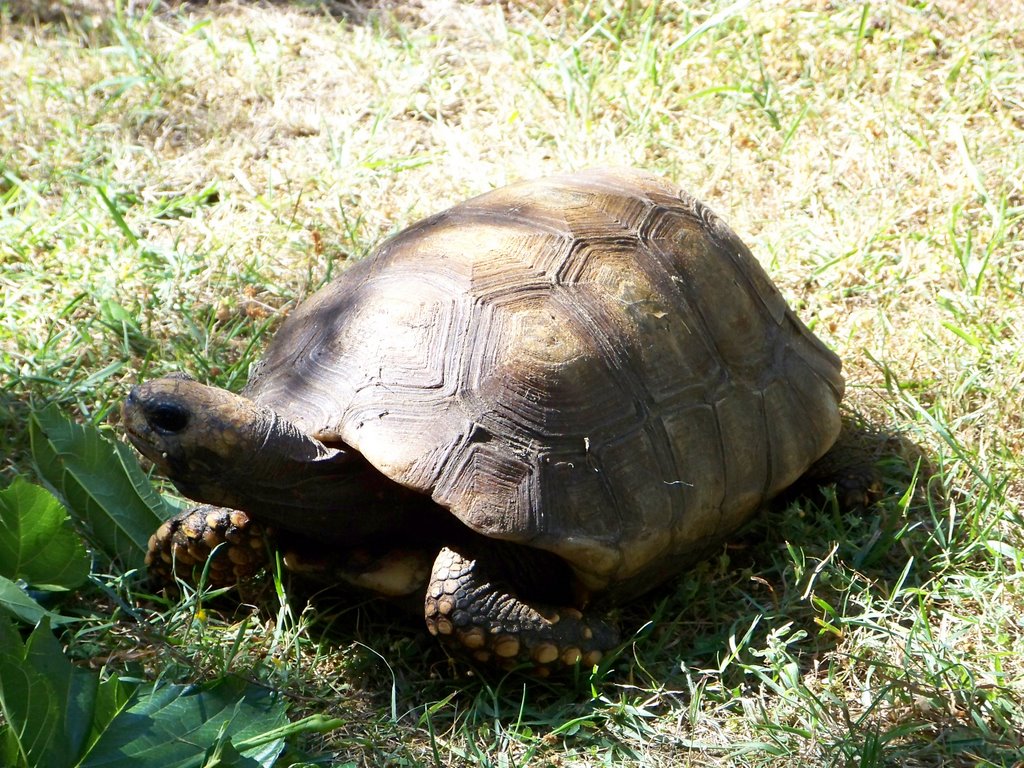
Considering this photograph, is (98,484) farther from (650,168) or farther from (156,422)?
(650,168)

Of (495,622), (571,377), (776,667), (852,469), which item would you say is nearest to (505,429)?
(571,377)

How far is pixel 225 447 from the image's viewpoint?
304 centimetres

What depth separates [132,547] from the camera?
139 inches

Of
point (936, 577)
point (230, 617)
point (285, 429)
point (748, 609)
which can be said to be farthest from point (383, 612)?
point (936, 577)

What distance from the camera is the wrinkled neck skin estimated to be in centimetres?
300

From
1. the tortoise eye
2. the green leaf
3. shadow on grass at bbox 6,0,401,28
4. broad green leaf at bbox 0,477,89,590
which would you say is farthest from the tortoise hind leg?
shadow on grass at bbox 6,0,401,28

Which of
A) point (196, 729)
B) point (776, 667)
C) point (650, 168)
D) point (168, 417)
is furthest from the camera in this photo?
point (650, 168)

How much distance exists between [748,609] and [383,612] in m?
1.10

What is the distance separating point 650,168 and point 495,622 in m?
3.03

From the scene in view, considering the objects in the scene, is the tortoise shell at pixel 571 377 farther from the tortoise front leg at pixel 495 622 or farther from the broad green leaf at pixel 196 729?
the broad green leaf at pixel 196 729

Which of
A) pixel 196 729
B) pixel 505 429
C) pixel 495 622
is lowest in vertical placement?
pixel 196 729

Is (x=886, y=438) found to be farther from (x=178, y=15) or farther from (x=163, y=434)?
(x=178, y=15)

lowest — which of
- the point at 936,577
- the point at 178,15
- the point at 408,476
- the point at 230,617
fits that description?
the point at 230,617

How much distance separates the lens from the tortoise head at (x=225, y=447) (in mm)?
2996
